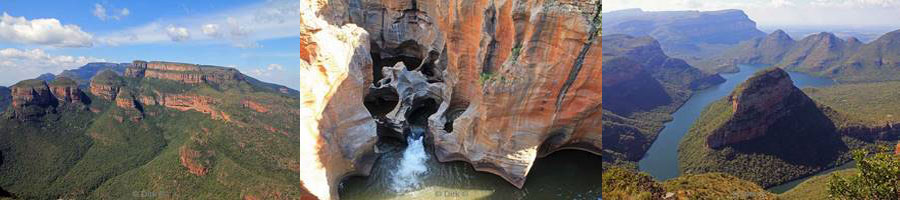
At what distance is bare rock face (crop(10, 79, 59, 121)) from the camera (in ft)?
96.8

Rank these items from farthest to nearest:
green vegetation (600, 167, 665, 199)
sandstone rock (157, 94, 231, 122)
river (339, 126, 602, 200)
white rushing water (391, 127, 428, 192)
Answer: sandstone rock (157, 94, 231, 122) → green vegetation (600, 167, 665, 199) → white rushing water (391, 127, 428, 192) → river (339, 126, 602, 200)

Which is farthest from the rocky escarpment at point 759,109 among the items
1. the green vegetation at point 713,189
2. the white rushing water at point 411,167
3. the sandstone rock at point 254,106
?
the sandstone rock at point 254,106

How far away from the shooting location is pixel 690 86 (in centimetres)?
6481

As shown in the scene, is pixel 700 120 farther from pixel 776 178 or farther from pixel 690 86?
pixel 690 86

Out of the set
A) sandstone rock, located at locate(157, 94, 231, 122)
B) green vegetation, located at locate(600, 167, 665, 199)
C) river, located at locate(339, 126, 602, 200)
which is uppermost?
river, located at locate(339, 126, 602, 200)

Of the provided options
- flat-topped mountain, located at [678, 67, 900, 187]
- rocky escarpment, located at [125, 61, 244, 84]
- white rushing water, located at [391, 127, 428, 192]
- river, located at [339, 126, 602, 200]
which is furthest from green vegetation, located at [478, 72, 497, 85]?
rocky escarpment, located at [125, 61, 244, 84]

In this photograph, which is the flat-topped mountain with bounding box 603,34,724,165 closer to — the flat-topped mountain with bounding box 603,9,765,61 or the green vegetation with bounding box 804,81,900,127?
the green vegetation with bounding box 804,81,900,127

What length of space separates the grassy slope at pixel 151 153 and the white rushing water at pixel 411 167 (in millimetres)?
10010

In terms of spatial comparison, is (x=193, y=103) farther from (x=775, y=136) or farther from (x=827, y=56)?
(x=827, y=56)

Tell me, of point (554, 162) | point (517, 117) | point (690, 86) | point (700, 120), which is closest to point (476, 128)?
point (517, 117)

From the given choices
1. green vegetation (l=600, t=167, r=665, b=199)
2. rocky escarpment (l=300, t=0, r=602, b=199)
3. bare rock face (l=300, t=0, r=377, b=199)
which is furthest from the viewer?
green vegetation (l=600, t=167, r=665, b=199)

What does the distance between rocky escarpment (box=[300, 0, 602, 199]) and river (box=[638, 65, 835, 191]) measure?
2755 cm

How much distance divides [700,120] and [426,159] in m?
38.6

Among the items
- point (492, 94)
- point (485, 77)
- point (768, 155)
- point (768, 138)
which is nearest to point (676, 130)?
point (768, 138)
